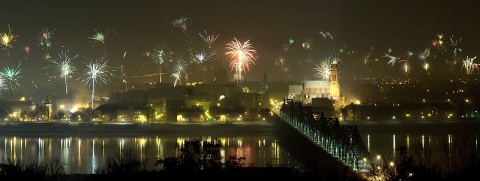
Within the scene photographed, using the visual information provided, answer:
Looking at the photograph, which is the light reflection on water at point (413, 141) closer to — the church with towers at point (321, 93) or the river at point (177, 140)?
the river at point (177, 140)

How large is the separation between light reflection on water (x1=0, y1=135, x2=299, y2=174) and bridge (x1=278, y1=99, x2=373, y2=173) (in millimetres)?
1603

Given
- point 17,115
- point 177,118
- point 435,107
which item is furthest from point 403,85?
point 17,115

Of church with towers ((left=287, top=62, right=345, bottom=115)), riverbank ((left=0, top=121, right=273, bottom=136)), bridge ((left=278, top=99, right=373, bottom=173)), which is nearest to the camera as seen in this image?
bridge ((left=278, top=99, right=373, bottom=173))

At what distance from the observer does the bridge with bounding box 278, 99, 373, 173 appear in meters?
23.0

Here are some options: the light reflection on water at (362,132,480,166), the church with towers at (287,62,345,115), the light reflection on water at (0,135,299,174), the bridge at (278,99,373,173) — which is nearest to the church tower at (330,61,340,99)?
the church with towers at (287,62,345,115)

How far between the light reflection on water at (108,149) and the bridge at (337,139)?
5.26 feet

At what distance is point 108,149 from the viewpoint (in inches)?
1587

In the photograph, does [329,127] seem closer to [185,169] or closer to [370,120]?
[185,169]

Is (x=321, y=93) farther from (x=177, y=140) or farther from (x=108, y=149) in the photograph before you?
(x=108, y=149)

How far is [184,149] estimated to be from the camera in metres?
17.5

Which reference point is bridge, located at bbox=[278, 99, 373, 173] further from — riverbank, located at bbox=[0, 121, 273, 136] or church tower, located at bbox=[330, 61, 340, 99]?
church tower, located at bbox=[330, 61, 340, 99]

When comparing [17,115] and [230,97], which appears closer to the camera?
[17,115]

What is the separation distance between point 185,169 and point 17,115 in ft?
193

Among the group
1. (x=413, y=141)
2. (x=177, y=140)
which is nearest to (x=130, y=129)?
(x=177, y=140)
